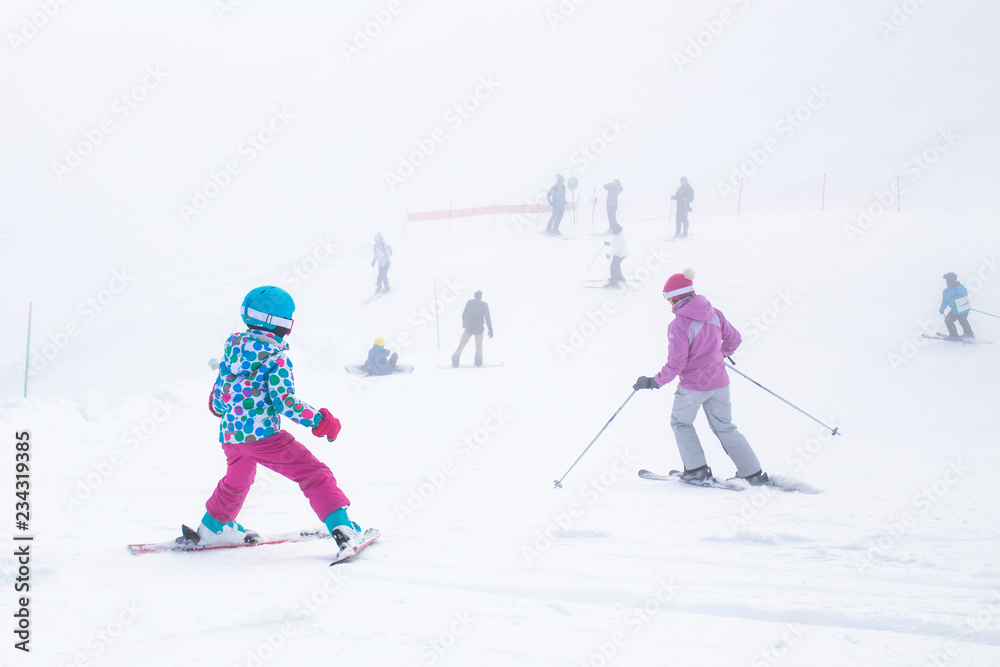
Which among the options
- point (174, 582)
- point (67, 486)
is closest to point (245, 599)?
point (174, 582)

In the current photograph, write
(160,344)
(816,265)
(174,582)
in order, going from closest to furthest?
(174,582) → (160,344) → (816,265)

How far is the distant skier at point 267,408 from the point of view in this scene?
3215 mm

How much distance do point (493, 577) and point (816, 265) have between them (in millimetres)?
16275

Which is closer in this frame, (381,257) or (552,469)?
(552,469)

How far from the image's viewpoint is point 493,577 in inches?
119

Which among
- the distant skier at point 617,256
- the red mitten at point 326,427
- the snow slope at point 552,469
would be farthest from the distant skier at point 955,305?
the red mitten at point 326,427

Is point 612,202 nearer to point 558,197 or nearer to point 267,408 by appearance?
point 558,197

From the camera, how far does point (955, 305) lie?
39.1 ft

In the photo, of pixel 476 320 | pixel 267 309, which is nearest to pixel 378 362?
pixel 476 320

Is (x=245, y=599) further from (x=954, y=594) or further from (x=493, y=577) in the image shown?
(x=954, y=594)

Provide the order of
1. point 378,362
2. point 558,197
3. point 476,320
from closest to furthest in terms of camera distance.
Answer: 1. point 378,362
2. point 476,320
3. point 558,197

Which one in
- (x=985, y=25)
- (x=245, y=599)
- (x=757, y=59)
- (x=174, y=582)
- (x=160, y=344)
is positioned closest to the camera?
(x=245, y=599)

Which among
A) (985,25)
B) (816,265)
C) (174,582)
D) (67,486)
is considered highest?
(985,25)

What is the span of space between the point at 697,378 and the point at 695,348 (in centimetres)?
23
